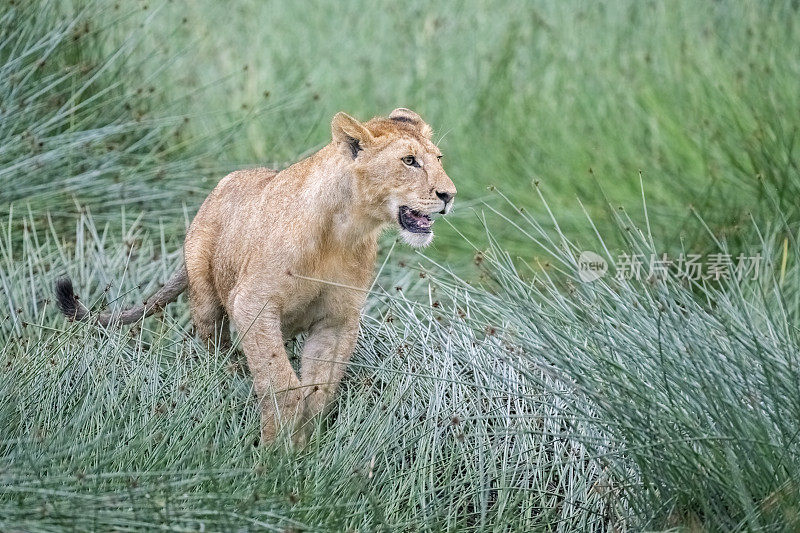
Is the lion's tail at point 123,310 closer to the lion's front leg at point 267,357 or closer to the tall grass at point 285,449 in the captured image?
the tall grass at point 285,449

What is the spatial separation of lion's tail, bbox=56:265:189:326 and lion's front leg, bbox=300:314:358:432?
70cm

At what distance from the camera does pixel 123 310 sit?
5.38 meters

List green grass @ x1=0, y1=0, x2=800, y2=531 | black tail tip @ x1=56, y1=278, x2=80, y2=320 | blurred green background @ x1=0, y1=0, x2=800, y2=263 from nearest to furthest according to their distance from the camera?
green grass @ x1=0, y1=0, x2=800, y2=531 < black tail tip @ x1=56, y1=278, x2=80, y2=320 < blurred green background @ x1=0, y1=0, x2=800, y2=263

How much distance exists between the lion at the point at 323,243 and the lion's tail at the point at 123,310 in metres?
0.23

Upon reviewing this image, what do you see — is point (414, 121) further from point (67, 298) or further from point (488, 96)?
point (488, 96)

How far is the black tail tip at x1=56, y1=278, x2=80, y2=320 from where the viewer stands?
197 inches

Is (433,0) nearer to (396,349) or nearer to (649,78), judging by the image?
(649,78)

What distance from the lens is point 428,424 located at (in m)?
4.50

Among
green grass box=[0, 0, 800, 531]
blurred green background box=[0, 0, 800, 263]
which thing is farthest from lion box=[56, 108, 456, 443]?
blurred green background box=[0, 0, 800, 263]

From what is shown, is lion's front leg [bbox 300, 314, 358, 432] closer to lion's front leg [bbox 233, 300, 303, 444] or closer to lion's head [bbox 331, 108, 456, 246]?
lion's front leg [bbox 233, 300, 303, 444]

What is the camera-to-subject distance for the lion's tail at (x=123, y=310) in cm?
504

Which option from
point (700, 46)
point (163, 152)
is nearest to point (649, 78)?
point (700, 46)

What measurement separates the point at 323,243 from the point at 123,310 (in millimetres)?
1176

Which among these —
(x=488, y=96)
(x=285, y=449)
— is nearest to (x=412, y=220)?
(x=285, y=449)
